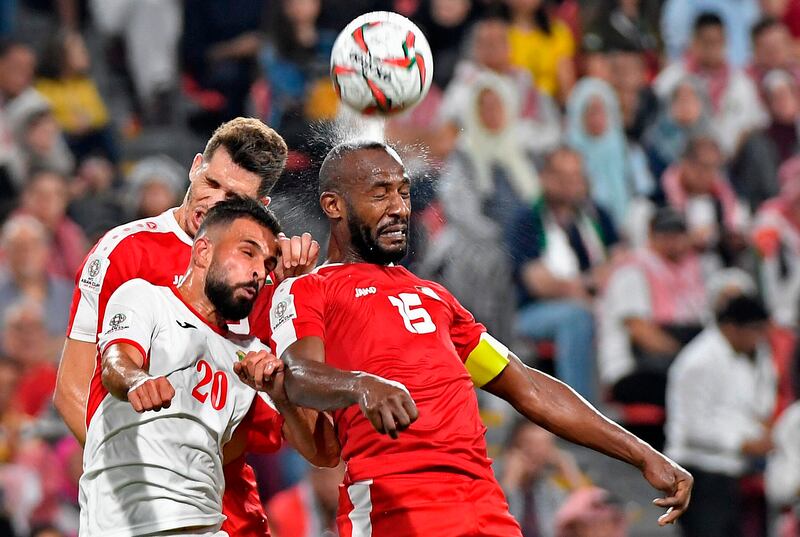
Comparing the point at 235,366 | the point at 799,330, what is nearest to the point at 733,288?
the point at 799,330

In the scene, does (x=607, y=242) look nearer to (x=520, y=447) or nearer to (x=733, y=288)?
(x=733, y=288)

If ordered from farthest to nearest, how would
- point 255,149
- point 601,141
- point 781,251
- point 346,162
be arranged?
point 601,141
point 781,251
point 255,149
point 346,162

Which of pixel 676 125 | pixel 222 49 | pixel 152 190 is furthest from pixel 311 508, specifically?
pixel 676 125

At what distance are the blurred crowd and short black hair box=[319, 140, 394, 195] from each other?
6.45 ft

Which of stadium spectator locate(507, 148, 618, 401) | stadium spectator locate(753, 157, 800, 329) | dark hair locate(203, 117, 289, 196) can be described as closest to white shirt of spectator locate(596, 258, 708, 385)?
stadium spectator locate(507, 148, 618, 401)

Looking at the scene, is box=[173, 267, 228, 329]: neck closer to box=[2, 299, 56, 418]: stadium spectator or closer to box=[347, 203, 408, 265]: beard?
box=[347, 203, 408, 265]: beard

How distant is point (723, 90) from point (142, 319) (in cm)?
920

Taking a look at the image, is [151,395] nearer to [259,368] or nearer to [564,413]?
[259,368]

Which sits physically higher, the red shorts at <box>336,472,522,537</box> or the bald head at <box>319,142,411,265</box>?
the bald head at <box>319,142,411,265</box>

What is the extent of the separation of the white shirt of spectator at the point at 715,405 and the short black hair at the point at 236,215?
5.11 meters

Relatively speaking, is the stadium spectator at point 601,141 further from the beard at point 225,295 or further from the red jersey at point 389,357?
the beard at point 225,295

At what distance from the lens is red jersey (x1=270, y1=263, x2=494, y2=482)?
442cm

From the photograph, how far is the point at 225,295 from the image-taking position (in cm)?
442

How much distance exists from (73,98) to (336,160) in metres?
6.82
